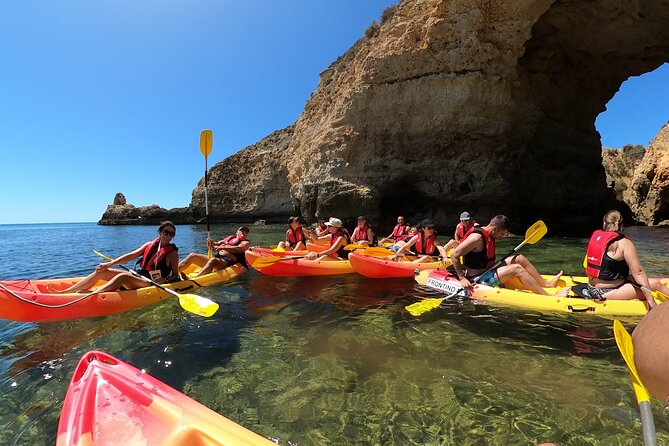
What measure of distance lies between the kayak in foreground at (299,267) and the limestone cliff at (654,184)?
87.1 ft

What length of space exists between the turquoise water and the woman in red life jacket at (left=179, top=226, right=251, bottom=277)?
1.80 metres

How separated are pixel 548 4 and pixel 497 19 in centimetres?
192

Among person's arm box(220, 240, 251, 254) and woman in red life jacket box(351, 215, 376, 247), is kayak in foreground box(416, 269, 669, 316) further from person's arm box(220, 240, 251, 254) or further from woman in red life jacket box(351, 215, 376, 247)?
person's arm box(220, 240, 251, 254)

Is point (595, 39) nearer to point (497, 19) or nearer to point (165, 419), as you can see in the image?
point (497, 19)

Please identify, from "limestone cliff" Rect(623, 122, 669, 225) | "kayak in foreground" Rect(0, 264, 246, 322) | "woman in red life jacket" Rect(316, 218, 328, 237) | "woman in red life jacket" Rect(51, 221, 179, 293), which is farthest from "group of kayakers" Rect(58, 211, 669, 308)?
"limestone cliff" Rect(623, 122, 669, 225)

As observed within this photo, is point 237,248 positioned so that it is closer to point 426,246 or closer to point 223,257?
point 223,257

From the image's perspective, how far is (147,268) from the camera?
19.3ft

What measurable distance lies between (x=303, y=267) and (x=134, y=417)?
5.92 metres

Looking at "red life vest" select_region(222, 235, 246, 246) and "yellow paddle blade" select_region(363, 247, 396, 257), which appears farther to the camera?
"yellow paddle blade" select_region(363, 247, 396, 257)

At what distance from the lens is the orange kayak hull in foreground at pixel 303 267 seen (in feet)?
25.4

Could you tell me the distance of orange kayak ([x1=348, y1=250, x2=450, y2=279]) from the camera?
7391 mm

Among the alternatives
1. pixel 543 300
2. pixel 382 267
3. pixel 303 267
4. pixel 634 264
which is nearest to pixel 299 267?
pixel 303 267

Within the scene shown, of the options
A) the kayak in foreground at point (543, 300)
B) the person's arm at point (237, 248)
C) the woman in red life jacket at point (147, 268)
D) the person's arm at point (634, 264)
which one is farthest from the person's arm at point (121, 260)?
the person's arm at point (634, 264)

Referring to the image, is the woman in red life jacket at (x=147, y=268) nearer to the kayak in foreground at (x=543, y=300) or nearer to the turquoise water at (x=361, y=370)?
the turquoise water at (x=361, y=370)
